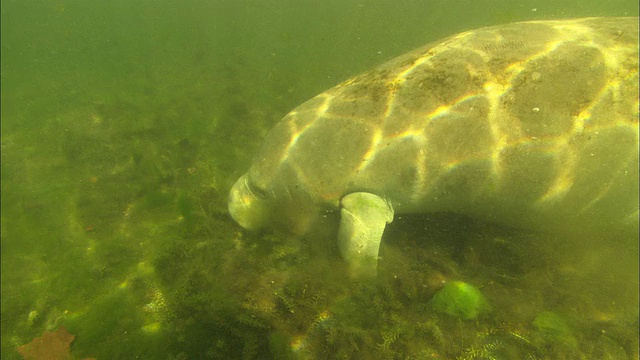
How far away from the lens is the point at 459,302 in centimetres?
303

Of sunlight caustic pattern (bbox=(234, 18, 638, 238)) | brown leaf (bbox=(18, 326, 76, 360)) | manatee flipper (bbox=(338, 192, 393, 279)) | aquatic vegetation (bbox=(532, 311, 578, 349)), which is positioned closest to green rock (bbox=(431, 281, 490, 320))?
aquatic vegetation (bbox=(532, 311, 578, 349))

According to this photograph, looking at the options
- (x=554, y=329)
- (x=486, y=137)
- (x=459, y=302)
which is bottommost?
(x=554, y=329)

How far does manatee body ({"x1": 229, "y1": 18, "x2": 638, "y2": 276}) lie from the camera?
2.79 m

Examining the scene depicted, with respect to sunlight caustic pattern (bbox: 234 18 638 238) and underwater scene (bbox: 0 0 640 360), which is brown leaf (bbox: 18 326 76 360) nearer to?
underwater scene (bbox: 0 0 640 360)

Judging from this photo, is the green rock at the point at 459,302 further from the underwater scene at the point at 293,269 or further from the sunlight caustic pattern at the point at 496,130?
the sunlight caustic pattern at the point at 496,130

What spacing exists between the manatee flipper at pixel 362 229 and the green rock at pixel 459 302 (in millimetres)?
708

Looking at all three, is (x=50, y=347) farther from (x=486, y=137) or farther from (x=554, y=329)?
(x=554, y=329)

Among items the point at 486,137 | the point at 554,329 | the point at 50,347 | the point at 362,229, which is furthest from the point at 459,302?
the point at 50,347

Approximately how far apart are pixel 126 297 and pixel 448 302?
3.82 meters


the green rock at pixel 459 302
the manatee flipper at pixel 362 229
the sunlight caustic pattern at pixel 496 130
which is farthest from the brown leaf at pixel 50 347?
the green rock at pixel 459 302

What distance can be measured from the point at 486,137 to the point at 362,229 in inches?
59.5

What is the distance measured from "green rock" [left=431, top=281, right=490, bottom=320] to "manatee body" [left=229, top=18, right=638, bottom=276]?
0.75 metres

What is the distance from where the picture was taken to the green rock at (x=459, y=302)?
3.04 meters

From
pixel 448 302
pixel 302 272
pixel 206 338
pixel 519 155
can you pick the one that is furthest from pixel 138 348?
pixel 519 155
